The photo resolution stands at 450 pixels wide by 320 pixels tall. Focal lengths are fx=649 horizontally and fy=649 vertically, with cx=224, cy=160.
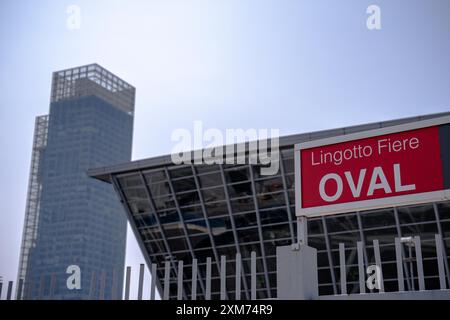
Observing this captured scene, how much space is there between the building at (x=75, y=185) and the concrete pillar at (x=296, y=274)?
139 metres

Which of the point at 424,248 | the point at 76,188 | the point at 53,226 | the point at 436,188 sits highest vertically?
the point at 76,188

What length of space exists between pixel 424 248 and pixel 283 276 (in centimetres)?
2683

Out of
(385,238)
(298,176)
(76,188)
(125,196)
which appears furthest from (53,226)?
(298,176)

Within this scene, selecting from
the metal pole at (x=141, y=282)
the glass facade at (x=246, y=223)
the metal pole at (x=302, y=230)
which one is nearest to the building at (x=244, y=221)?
the glass facade at (x=246, y=223)

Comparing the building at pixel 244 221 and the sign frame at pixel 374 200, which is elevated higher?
the building at pixel 244 221

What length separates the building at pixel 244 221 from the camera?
33906mm

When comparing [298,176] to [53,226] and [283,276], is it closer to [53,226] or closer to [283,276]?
[283,276]

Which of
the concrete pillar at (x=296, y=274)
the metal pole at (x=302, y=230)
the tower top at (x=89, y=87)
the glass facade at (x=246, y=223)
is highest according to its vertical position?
the tower top at (x=89, y=87)

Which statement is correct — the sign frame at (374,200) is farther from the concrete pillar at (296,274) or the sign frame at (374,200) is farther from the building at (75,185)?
the building at (75,185)

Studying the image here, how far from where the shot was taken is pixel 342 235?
35.9 meters

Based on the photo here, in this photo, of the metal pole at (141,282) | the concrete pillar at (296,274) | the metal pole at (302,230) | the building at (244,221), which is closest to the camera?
the concrete pillar at (296,274)

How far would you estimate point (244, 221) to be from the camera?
3834 centimetres
